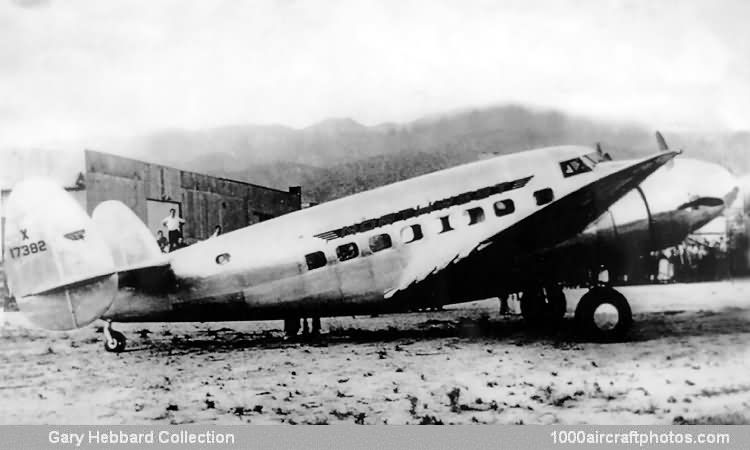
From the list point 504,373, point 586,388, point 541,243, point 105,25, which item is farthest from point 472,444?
point 105,25

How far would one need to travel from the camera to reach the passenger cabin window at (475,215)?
3523 millimetres

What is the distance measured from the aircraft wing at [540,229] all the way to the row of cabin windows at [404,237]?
67 mm

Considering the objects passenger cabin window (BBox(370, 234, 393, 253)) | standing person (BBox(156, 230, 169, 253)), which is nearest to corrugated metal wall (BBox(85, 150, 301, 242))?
standing person (BBox(156, 230, 169, 253))

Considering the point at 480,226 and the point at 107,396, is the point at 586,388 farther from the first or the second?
the point at 107,396

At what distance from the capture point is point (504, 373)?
3.51m

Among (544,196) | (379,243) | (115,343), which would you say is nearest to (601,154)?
(544,196)

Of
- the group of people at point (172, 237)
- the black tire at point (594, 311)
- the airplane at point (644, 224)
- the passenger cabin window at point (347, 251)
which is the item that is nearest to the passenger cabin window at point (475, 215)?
the airplane at point (644, 224)

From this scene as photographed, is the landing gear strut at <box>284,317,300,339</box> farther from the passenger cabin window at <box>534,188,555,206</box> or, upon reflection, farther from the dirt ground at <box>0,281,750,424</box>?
the passenger cabin window at <box>534,188,555,206</box>

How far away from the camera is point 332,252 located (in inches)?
138

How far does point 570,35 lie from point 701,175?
43.1 inches

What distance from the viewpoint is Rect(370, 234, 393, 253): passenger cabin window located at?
3508 millimetres

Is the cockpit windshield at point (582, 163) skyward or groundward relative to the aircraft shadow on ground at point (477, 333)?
skyward

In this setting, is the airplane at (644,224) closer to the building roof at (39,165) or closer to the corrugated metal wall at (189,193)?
the corrugated metal wall at (189,193)

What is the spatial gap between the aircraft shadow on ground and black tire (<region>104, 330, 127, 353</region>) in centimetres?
7
